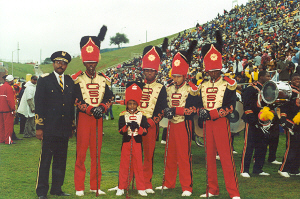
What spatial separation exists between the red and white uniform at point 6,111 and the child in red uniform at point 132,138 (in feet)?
21.9

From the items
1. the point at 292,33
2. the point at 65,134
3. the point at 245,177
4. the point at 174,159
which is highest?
the point at 292,33

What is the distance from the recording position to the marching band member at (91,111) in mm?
5789

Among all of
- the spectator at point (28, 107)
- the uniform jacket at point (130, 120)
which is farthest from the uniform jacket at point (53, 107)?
the spectator at point (28, 107)

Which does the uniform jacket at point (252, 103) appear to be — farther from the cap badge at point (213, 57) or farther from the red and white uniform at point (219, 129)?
the cap badge at point (213, 57)

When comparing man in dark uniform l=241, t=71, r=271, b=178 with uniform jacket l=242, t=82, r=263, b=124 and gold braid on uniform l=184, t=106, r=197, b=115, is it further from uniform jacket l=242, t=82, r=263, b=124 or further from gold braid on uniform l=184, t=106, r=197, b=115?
gold braid on uniform l=184, t=106, r=197, b=115

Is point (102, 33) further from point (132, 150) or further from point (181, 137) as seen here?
point (181, 137)

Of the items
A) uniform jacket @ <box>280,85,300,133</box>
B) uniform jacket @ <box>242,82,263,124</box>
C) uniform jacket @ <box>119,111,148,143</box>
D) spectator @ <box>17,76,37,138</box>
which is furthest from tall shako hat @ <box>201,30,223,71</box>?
spectator @ <box>17,76,37,138</box>

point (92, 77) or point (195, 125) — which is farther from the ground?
point (92, 77)

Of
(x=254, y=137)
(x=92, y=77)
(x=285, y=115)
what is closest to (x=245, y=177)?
(x=254, y=137)

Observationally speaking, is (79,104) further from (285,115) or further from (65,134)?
(285,115)

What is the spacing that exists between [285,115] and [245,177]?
156 centimetres

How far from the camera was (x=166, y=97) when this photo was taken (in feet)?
20.9

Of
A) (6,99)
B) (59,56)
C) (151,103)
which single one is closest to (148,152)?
(151,103)

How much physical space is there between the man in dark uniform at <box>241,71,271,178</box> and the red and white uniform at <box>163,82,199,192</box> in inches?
65.8
